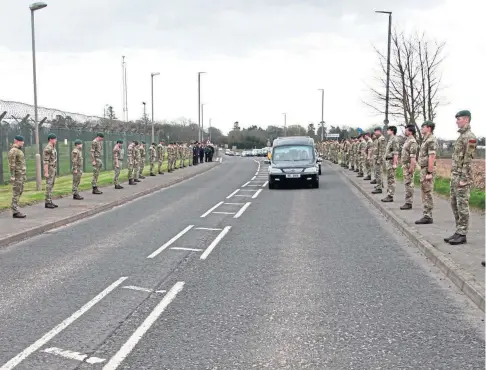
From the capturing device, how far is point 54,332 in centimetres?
527

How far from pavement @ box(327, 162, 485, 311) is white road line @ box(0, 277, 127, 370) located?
414cm

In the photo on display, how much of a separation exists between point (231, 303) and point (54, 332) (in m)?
1.88

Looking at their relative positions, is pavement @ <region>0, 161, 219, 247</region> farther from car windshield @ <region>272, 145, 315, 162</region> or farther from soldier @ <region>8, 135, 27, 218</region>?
car windshield @ <region>272, 145, 315, 162</region>

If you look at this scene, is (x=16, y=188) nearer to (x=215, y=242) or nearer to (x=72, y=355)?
(x=215, y=242)

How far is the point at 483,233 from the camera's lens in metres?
10.0

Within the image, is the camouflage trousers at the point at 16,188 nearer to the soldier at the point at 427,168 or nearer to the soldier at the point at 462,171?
the soldier at the point at 427,168

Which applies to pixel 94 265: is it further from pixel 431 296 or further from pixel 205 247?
pixel 431 296

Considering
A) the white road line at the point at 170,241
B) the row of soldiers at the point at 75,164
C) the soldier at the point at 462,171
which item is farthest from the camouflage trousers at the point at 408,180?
the row of soldiers at the point at 75,164

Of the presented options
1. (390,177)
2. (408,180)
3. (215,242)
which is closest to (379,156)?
(390,177)

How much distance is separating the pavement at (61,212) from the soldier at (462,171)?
7.82 m

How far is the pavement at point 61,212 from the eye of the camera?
11.3 meters

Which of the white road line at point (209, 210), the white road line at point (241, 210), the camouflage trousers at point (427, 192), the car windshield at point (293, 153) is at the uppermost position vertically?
the car windshield at point (293, 153)

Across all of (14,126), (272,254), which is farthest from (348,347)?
(14,126)

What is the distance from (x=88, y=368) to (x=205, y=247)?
208 inches
